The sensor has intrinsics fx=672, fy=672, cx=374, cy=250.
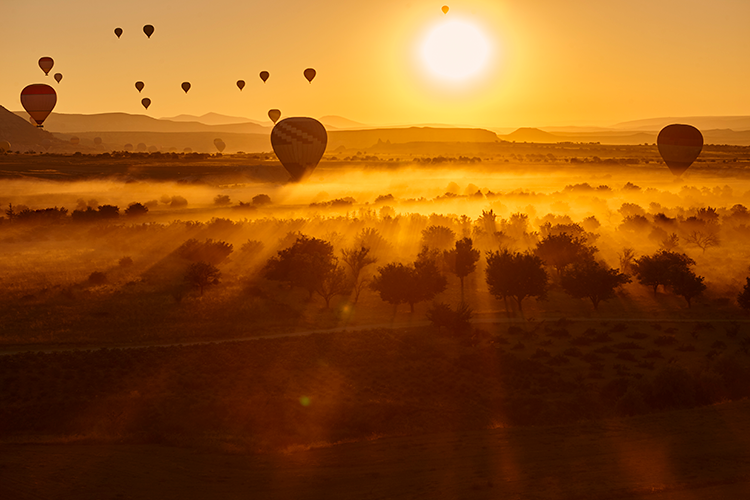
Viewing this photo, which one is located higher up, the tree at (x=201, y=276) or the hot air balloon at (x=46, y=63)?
the hot air balloon at (x=46, y=63)

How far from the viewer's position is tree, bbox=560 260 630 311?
41.4 meters

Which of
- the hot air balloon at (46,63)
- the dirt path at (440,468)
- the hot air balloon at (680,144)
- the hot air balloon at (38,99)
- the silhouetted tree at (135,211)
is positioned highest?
the hot air balloon at (46,63)

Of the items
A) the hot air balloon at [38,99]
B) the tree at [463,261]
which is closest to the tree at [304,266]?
the tree at [463,261]

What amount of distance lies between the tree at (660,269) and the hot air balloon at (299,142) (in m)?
50.3

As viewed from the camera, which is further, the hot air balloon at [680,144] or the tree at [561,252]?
the hot air balloon at [680,144]

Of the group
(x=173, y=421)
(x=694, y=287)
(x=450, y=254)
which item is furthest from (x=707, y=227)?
(x=173, y=421)

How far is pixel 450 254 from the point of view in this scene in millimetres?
49312

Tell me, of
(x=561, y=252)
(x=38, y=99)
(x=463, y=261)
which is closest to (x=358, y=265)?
(x=463, y=261)

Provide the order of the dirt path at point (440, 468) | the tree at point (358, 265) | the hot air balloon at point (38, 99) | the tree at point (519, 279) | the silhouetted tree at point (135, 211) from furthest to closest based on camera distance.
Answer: the hot air balloon at point (38, 99)
the silhouetted tree at point (135, 211)
the tree at point (358, 265)
the tree at point (519, 279)
the dirt path at point (440, 468)

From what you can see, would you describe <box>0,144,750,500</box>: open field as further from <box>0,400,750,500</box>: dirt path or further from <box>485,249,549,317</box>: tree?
<box>485,249,549,317</box>: tree

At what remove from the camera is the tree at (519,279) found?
134ft

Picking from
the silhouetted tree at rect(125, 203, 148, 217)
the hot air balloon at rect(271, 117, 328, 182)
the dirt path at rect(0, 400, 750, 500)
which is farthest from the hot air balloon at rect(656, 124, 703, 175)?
the dirt path at rect(0, 400, 750, 500)

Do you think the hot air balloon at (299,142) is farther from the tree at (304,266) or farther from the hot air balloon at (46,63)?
the hot air balloon at (46,63)

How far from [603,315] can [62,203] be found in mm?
69360
